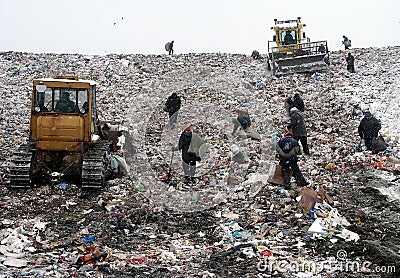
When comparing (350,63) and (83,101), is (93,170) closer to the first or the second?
(83,101)

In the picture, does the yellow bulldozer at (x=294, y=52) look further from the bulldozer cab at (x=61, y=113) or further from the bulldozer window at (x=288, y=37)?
the bulldozer cab at (x=61, y=113)

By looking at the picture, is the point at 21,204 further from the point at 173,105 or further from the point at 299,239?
the point at 173,105

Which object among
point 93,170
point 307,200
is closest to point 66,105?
point 93,170

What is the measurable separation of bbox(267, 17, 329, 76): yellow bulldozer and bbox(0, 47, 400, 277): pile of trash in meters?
2.56

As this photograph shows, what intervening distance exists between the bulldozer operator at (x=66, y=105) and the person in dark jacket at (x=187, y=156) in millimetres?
2011

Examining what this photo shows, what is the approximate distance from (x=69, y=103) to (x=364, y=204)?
528 centimetres

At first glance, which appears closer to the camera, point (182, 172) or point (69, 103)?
point (69, 103)

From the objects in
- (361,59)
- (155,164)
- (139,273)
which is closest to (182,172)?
(155,164)

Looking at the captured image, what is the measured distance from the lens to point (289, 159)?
8305mm

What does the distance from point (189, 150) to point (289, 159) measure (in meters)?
2.01

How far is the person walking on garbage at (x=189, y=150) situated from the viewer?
366 inches

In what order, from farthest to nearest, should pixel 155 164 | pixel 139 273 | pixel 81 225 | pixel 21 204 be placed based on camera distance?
1. pixel 155 164
2. pixel 21 204
3. pixel 81 225
4. pixel 139 273

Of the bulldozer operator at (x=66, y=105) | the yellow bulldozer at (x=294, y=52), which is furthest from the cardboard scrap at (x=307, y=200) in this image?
the yellow bulldozer at (x=294, y=52)

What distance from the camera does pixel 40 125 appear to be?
8.56 metres
